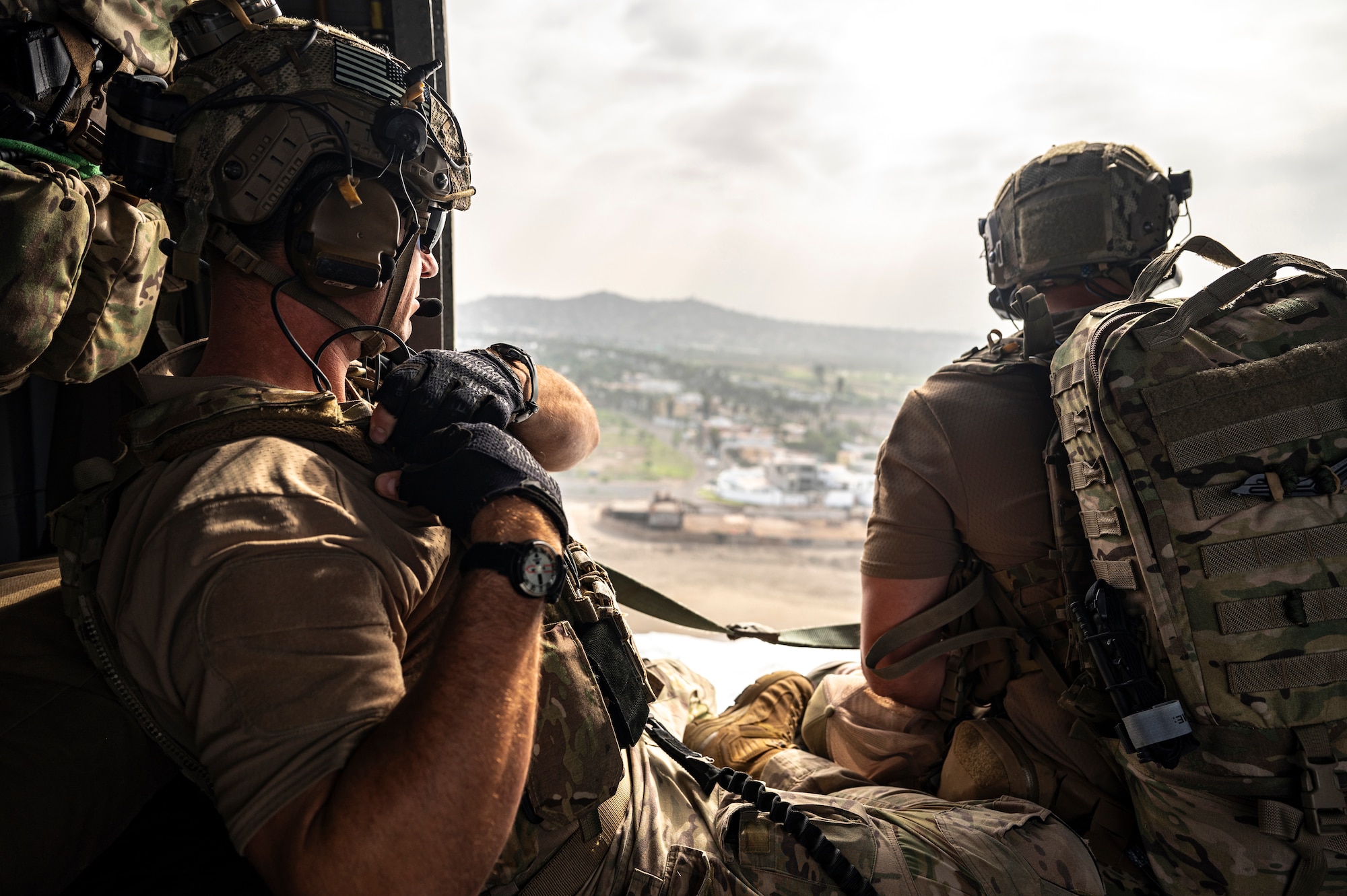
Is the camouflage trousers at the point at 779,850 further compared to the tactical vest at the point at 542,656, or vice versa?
the camouflage trousers at the point at 779,850

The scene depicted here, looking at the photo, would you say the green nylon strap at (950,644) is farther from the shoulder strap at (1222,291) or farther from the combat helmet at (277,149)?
the combat helmet at (277,149)

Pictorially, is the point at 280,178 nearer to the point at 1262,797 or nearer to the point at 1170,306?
the point at 1170,306

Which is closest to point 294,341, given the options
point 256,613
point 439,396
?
point 439,396

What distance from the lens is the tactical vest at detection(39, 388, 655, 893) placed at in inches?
49.4

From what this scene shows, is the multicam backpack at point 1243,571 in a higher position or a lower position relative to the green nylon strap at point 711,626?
higher

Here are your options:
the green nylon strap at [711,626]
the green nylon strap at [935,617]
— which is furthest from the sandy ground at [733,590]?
the green nylon strap at [935,617]

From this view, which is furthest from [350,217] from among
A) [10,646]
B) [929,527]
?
[929,527]

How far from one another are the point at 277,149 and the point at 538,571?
920 mm

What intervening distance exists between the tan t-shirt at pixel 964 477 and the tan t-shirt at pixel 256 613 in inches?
48.7

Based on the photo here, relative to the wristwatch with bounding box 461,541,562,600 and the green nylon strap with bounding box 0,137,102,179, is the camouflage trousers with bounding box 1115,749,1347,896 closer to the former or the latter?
the wristwatch with bounding box 461,541,562,600

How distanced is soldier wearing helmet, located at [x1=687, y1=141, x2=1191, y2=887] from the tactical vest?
0.82m

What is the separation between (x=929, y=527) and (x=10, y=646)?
6.04ft

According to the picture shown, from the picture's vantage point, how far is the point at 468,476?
122 centimetres

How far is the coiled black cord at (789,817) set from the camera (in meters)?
1.47
